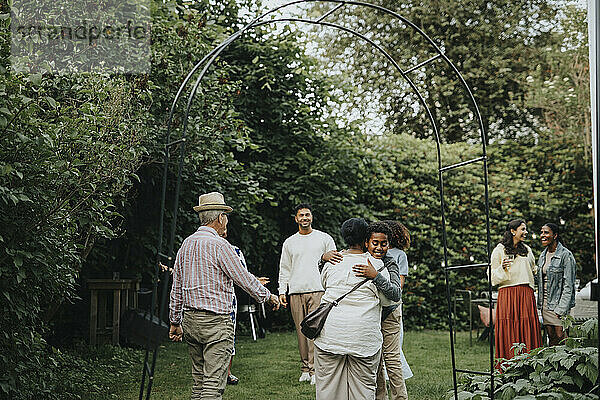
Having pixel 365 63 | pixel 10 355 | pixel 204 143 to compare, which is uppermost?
pixel 365 63

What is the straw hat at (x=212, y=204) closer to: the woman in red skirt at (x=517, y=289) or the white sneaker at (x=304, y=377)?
the white sneaker at (x=304, y=377)

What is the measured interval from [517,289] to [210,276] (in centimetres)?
371

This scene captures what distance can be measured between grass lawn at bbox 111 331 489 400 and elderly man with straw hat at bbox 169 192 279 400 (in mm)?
1537

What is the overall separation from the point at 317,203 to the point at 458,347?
9.40 feet

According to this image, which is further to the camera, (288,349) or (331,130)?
(331,130)

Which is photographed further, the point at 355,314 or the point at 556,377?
the point at 355,314

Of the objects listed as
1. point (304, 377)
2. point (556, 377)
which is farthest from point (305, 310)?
point (556, 377)

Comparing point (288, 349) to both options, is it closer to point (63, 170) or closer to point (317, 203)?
point (317, 203)

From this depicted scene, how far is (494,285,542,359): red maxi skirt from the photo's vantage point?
702 cm

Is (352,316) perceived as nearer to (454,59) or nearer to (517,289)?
(517,289)

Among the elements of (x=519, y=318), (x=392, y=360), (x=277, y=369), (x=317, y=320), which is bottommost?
(x=277, y=369)

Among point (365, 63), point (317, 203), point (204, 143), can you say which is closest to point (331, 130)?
point (317, 203)

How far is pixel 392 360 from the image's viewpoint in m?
5.39

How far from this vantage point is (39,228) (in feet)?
15.5
